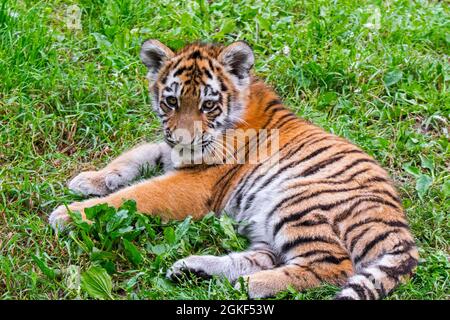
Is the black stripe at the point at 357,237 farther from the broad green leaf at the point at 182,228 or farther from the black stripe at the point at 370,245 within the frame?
the broad green leaf at the point at 182,228

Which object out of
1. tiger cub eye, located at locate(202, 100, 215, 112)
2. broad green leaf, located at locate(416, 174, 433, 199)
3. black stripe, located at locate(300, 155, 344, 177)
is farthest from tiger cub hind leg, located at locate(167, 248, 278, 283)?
broad green leaf, located at locate(416, 174, 433, 199)

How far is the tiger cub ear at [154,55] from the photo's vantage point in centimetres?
607

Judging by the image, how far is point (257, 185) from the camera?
5.75 m

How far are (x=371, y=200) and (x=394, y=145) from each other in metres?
1.41

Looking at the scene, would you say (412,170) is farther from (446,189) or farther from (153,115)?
(153,115)

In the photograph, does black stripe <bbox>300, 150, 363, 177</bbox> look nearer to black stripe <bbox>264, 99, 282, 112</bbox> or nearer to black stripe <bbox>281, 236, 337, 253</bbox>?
black stripe <bbox>281, 236, 337, 253</bbox>

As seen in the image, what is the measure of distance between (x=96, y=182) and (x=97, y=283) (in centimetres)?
126

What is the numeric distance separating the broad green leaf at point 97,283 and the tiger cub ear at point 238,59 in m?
1.92

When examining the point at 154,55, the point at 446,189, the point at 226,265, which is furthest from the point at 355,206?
the point at 154,55

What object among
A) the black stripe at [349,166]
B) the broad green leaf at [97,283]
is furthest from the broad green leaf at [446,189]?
the broad green leaf at [97,283]

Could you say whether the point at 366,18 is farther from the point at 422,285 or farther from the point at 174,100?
the point at 422,285

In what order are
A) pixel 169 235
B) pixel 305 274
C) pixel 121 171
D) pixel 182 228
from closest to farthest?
pixel 305 274, pixel 169 235, pixel 182 228, pixel 121 171

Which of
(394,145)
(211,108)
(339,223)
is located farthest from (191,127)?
(394,145)
